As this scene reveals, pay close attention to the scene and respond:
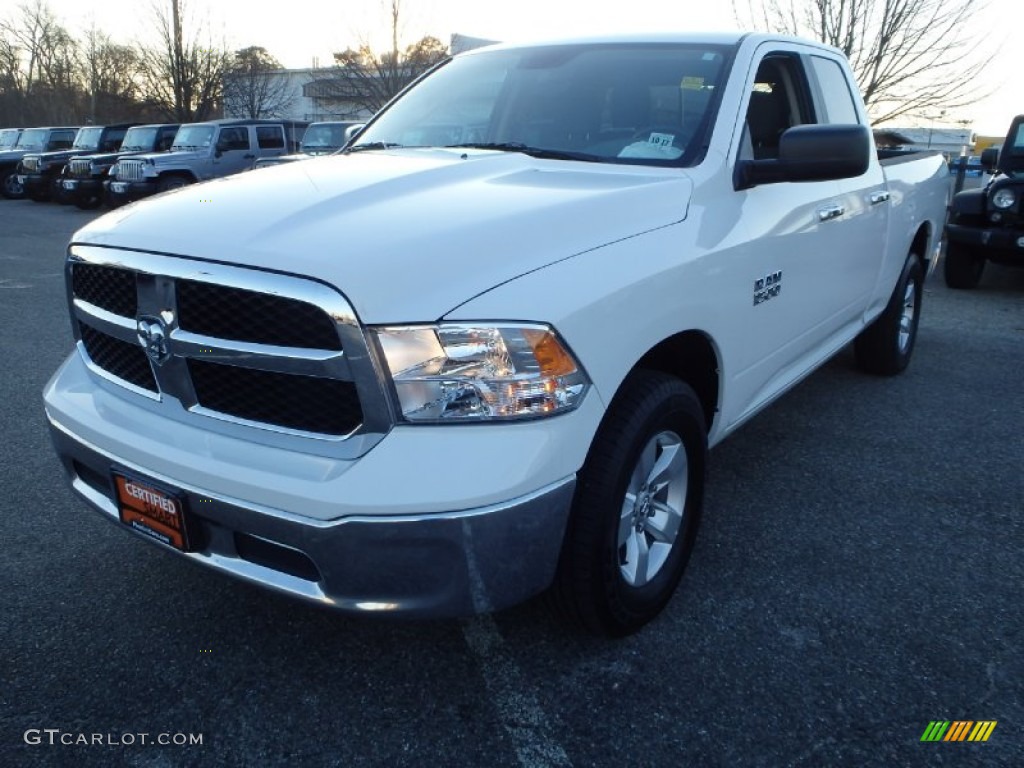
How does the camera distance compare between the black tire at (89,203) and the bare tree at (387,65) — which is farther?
the bare tree at (387,65)

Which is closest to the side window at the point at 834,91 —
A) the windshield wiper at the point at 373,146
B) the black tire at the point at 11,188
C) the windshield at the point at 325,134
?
the windshield wiper at the point at 373,146

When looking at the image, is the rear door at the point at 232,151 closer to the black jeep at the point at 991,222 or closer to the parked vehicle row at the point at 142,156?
the parked vehicle row at the point at 142,156

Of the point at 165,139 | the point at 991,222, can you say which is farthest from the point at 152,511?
the point at 165,139

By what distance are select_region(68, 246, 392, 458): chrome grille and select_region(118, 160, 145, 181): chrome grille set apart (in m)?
14.1

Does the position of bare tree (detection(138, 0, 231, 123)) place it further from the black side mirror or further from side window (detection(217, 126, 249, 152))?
the black side mirror

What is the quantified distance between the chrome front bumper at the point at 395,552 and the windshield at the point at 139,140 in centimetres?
1835

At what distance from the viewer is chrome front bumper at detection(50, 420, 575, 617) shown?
1.76 meters

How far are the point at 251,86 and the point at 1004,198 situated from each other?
3250 cm

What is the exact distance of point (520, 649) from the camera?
7.80ft

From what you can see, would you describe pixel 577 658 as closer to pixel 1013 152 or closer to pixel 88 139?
pixel 1013 152

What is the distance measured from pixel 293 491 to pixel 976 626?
82.3 inches

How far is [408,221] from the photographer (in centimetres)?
204

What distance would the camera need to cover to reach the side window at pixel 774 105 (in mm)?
3035

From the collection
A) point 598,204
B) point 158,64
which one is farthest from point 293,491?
point 158,64
